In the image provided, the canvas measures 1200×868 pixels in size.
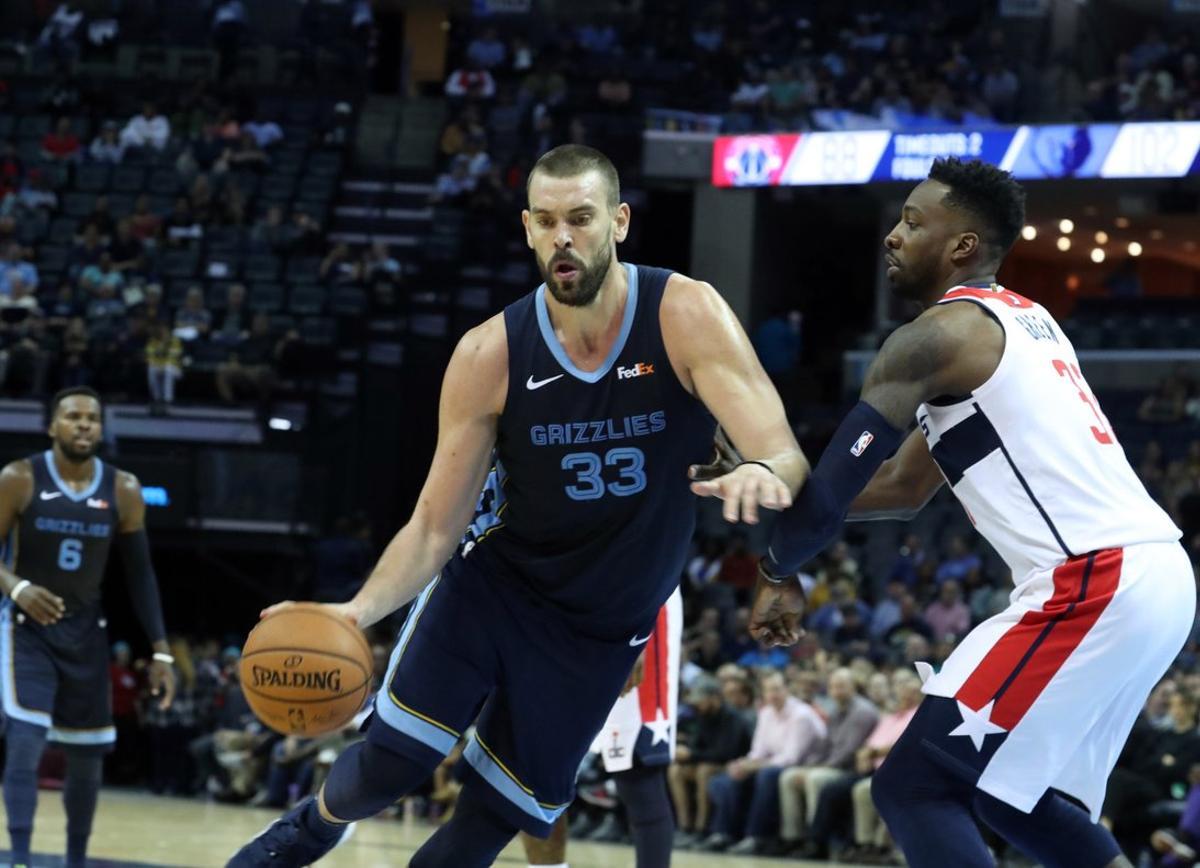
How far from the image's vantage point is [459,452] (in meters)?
4.86

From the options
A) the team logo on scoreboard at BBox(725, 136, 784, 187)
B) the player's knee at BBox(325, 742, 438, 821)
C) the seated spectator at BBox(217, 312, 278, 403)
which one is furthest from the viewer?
the team logo on scoreboard at BBox(725, 136, 784, 187)

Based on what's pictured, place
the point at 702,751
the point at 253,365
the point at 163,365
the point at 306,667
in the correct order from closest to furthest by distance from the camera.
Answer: the point at 306,667
the point at 702,751
the point at 163,365
the point at 253,365

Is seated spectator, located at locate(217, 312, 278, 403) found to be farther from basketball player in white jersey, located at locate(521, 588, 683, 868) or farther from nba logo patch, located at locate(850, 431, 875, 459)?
nba logo patch, located at locate(850, 431, 875, 459)

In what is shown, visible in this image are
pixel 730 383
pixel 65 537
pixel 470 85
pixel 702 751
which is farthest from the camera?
pixel 470 85

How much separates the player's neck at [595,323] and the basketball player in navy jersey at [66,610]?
3614 mm

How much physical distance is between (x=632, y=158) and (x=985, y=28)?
4909 mm

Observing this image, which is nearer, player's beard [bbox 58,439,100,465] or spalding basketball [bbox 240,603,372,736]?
spalding basketball [bbox 240,603,372,736]

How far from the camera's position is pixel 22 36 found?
995 inches

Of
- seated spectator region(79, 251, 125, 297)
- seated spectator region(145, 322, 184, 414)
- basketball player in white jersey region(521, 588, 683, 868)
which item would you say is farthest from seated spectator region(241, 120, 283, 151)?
basketball player in white jersey region(521, 588, 683, 868)

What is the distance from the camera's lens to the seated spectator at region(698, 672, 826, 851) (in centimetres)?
1255

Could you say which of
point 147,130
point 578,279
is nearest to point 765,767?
point 578,279

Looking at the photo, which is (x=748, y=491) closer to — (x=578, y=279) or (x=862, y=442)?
(x=862, y=442)

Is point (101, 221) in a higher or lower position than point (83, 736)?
higher

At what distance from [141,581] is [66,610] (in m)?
0.36
